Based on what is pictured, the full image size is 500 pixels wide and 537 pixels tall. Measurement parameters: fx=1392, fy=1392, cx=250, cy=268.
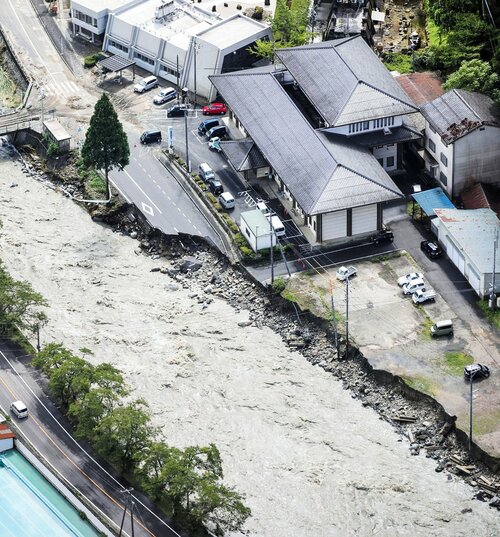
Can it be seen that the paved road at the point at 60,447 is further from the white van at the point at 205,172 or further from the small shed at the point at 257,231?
the white van at the point at 205,172

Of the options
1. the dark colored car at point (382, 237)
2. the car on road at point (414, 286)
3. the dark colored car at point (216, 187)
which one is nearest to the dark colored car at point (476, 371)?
the car on road at point (414, 286)

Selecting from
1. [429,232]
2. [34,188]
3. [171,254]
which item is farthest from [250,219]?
[34,188]

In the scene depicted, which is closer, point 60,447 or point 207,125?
point 60,447

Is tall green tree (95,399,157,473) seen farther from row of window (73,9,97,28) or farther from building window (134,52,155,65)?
row of window (73,9,97,28)

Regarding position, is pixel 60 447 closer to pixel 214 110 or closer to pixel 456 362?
pixel 456 362

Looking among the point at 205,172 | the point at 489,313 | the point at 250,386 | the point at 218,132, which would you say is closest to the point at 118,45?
the point at 218,132

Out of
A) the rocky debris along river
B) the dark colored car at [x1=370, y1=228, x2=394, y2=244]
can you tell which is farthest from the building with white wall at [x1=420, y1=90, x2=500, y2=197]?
the rocky debris along river

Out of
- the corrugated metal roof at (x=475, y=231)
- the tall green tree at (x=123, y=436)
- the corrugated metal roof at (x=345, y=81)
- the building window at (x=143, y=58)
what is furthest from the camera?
the building window at (x=143, y=58)
